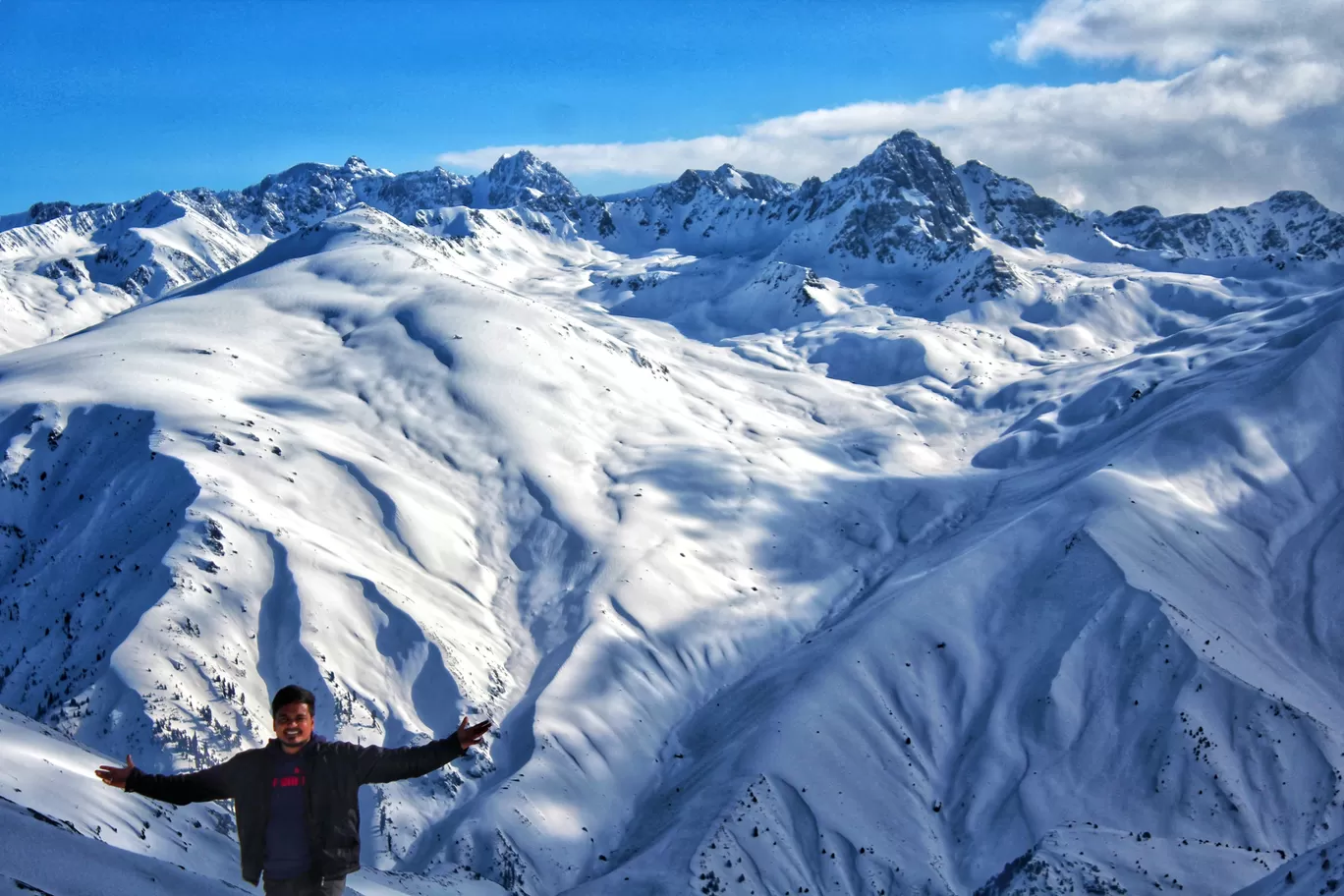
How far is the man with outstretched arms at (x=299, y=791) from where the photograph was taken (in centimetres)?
912

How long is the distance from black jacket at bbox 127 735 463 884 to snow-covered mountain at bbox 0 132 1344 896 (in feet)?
48.1

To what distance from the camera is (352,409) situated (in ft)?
274

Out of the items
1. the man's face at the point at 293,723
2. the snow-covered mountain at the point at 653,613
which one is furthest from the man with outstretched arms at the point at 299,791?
the snow-covered mountain at the point at 653,613

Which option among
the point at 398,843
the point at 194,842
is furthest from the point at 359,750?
the point at 398,843

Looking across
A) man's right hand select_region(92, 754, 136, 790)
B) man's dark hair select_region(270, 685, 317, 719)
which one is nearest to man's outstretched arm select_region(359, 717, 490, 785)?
man's dark hair select_region(270, 685, 317, 719)

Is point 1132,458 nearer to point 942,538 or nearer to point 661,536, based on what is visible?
point 942,538

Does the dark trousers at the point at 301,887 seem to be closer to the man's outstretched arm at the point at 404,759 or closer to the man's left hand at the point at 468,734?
the man's outstretched arm at the point at 404,759

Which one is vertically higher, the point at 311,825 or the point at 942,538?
the point at 311,825

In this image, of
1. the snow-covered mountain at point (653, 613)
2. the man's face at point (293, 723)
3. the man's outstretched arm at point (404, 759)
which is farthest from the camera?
the snow-covered mountain at point (653, 613)

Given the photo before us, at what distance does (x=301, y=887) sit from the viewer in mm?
9500

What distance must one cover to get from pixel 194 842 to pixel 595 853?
28.4 m

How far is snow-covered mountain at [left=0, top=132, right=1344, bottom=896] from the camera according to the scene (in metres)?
49.2

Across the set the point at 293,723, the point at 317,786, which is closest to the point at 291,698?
the point at 293,723

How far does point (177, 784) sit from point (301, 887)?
146 centimetres
